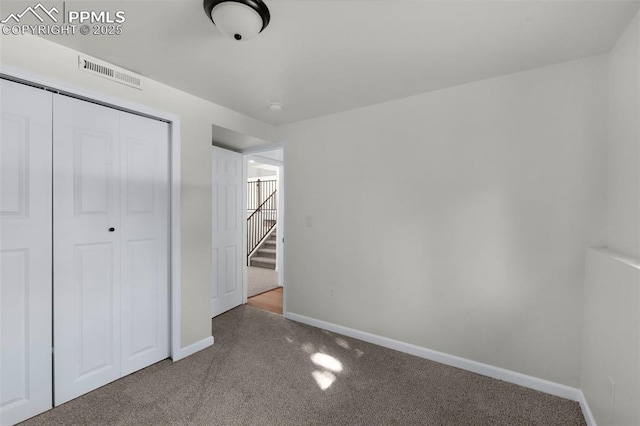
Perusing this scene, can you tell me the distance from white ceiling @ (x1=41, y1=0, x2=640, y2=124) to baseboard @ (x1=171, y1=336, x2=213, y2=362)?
2.37 meters

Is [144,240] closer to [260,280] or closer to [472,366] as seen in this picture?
[472,366]

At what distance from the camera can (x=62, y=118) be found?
76.3 inches

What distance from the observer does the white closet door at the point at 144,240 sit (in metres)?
2.29

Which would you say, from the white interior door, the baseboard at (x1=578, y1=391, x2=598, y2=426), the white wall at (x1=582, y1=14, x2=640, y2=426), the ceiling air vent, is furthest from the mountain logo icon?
the baseboard at (x1=578, y1=391, x2=598, y2=426)

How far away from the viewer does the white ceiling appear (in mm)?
1546

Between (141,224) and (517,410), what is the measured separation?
3142 millimetres

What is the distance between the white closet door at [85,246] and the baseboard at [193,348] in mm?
446

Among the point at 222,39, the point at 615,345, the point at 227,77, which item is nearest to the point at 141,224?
the point at 227,77

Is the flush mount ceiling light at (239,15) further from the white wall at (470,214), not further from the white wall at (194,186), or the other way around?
the white wall at (470,214)

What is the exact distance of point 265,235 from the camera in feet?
24.7

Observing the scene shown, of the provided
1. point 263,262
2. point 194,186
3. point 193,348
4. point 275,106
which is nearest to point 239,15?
point 275,106

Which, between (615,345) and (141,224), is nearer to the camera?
(615,345)

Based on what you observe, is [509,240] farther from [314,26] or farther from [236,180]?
[236,180]

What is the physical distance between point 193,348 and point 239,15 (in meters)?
2.71
